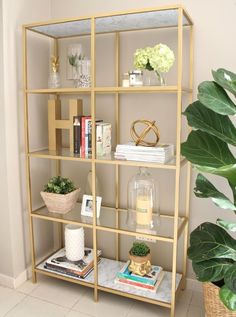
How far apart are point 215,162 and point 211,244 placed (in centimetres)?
42

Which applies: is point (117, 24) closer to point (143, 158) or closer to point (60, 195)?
point (143, 158)

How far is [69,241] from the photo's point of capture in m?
2.18

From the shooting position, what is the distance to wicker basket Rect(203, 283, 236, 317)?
1.62m

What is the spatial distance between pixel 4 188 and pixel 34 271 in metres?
0.62

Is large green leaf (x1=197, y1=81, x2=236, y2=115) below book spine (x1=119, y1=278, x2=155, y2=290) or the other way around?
the other way around

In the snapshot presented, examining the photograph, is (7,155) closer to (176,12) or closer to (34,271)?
(34,271)

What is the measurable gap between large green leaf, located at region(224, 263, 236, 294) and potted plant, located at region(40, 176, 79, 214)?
1087 millimetres

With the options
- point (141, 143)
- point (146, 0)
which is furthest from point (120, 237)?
point (146, 0)

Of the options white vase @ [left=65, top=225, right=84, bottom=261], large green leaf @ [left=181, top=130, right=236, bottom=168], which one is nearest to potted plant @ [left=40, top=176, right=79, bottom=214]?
white vase @ [left=65, top=225, right=84, bottom=261]

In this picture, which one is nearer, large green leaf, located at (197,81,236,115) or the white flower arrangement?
large green leaf, located at (197,81,236,115)

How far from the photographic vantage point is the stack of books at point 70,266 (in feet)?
6.93

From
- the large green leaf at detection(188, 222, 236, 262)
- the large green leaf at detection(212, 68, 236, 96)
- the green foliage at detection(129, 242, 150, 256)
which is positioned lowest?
the green foliage at detection(129, 242, 150, 256)

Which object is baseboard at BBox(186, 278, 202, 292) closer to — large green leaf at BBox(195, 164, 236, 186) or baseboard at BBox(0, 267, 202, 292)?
baseboard at BBox(0, 267, 202, 292)

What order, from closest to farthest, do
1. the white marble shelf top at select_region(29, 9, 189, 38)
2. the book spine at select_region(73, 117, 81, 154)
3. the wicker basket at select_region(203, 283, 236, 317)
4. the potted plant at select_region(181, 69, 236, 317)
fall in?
the potted plant at select_region(181, 69, 236, 317) < the wicker basket at select_region(203, 283, 236, 317) < the white marble shelf top at select_region(29, 9, 189, 38) < the book spine at select_region(73, 117, 81, 154)
